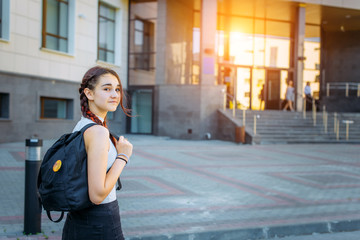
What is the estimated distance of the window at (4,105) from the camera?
48.3 ft

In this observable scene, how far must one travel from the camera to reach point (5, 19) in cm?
1454

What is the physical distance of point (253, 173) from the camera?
30.7 feet

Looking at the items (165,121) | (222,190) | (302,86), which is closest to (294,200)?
(222,190)

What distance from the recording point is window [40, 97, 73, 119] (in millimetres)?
16672

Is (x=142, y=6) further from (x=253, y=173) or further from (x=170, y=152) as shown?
(x=253, y=173)

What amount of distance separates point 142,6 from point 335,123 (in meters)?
12.0

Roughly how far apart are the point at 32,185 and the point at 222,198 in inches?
128

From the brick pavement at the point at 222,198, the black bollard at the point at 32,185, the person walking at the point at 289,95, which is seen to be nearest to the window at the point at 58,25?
the brick pavement at the point at 222,198

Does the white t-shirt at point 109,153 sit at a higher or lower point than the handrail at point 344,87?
lower

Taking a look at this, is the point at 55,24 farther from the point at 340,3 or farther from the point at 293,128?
the point at 340,3

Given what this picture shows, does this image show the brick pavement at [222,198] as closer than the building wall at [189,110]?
Yes

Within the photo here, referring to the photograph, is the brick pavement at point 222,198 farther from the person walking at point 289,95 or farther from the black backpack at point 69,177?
the person walking at point 289,95

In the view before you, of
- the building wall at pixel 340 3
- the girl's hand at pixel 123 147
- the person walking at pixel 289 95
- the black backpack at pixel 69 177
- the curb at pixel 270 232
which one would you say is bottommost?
the curb at pixel 270 232

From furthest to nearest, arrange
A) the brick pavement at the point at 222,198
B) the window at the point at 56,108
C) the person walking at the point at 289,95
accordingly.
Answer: the person walking at the point at 289,95 → the window at the point at 56,108 → the brick pavement at the point at 222,198
